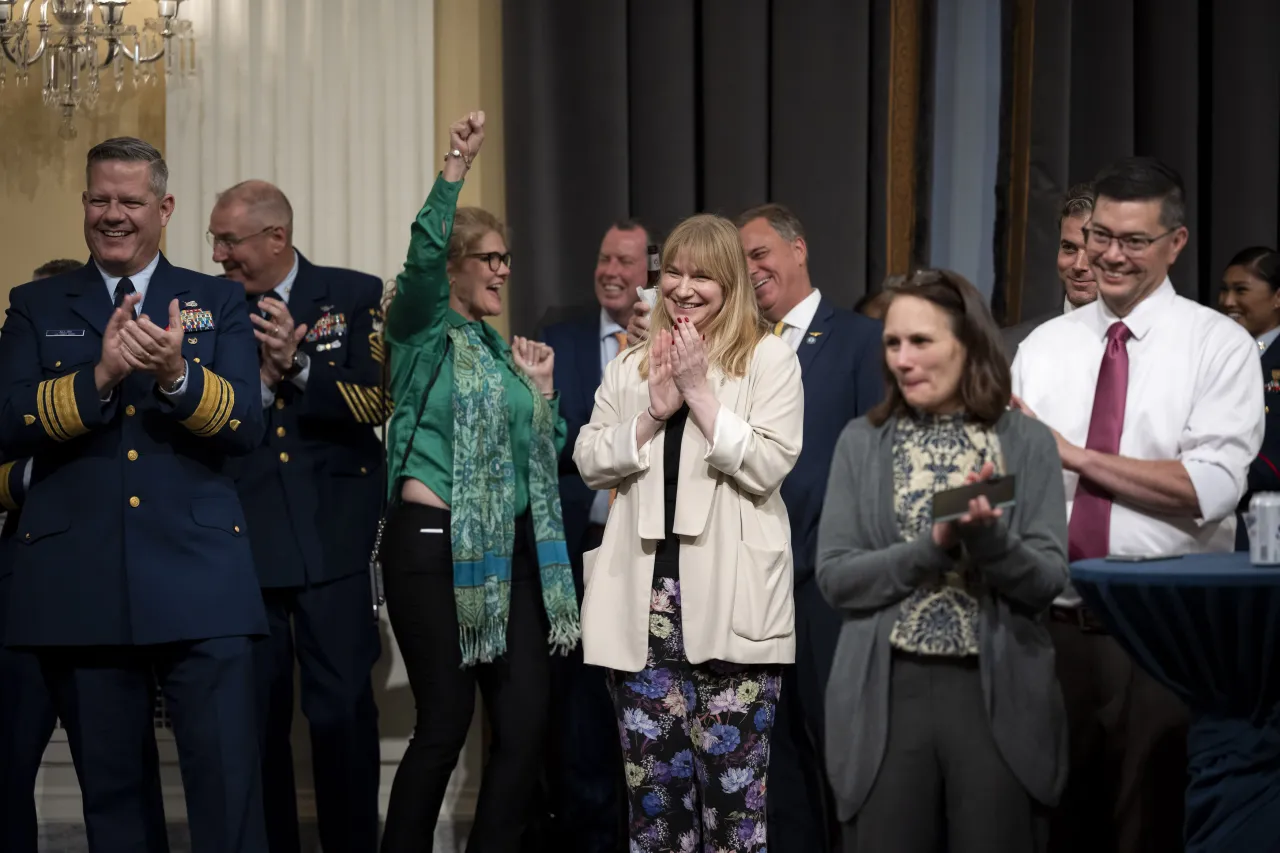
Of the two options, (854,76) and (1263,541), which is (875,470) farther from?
(854,76)

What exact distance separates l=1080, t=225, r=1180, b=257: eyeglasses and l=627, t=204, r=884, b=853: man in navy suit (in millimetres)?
859

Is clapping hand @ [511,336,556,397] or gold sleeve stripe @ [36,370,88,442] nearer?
gold sleeve stripe @ [36,370,88,442]

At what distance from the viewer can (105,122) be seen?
4621 millimetres

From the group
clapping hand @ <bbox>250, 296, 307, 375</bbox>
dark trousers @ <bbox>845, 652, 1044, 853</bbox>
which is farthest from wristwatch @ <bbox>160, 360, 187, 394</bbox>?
dark trousers @ <bbox>845, 652, 1044, 853</bbox>

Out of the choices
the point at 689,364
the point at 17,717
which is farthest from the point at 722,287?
the point at 17,717

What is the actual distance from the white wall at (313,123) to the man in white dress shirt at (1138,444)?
212 cm

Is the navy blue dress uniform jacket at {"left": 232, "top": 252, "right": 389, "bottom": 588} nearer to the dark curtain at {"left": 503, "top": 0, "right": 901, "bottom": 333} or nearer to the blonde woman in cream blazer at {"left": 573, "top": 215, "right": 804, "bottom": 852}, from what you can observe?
the dark curtain at {"left": 503, "top": 0, "right": 901, "bottom": 333}

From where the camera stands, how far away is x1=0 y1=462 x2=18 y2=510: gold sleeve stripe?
12.1ft

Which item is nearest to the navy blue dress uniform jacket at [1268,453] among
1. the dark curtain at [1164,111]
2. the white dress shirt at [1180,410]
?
the dark curtain at [1164,111]

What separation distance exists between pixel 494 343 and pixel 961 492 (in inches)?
62.3

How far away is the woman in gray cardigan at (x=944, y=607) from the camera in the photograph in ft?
8.09

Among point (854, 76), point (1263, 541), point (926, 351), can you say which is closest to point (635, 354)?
point (926, 351)

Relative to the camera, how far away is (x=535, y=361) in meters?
3.72

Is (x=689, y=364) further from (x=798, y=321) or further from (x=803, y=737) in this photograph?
(x=803, y=737)
